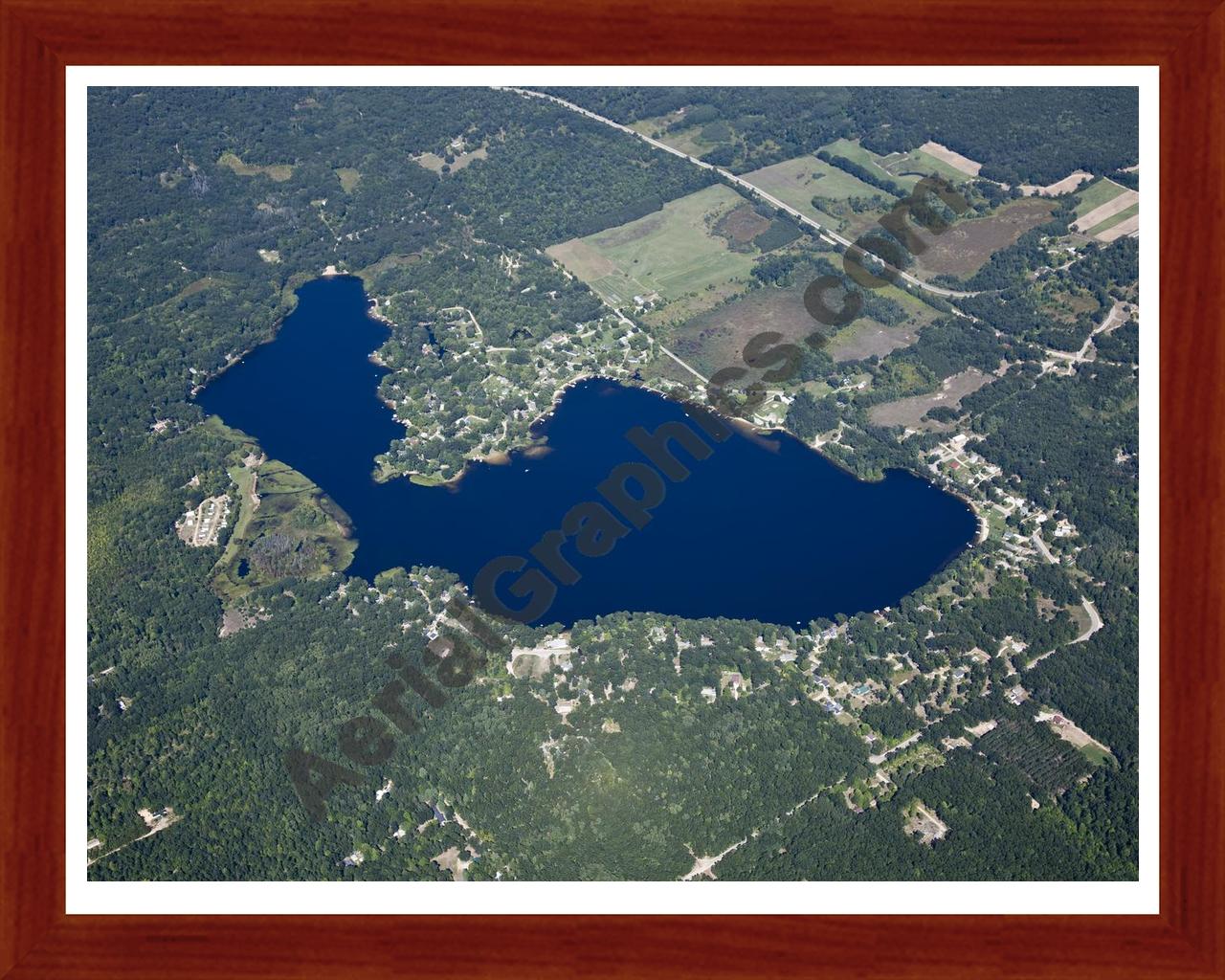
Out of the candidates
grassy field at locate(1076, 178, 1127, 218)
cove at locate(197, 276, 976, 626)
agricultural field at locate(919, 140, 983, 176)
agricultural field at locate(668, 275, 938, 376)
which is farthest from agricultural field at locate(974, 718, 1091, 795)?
agricultural field at locate(919, 140, 983, 176)

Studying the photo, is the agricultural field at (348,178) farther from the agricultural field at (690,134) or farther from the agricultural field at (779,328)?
the agricultural field at (779,328)

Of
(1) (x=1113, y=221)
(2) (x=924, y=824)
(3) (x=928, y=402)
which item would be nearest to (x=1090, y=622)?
(2) (x=924, y=824)

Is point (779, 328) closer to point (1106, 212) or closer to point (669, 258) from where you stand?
Result: point (669, 258)

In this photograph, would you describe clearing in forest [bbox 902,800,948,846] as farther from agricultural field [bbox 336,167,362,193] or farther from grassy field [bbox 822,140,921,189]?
agricultural field [bbox 336,167,362,193]

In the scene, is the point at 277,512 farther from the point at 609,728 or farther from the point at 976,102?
the point at 976,102
